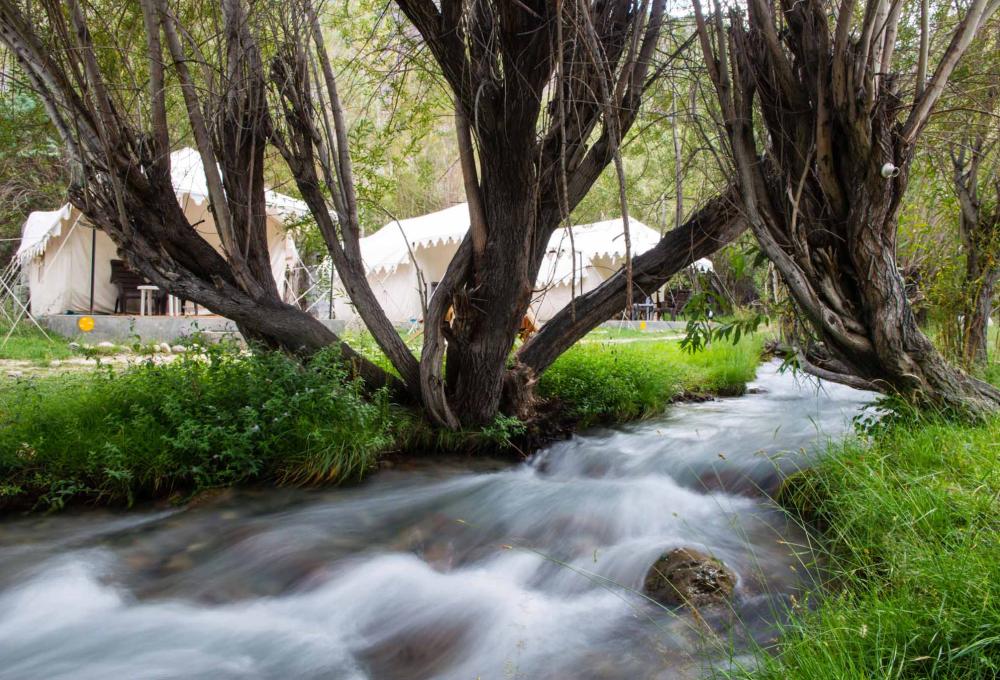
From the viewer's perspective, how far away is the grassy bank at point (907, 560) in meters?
1.99

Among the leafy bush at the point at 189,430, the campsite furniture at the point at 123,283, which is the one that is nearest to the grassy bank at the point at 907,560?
the leafy bush at the point at 189,430

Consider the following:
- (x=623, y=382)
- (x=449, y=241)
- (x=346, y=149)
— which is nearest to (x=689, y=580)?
(x=346, y=149)

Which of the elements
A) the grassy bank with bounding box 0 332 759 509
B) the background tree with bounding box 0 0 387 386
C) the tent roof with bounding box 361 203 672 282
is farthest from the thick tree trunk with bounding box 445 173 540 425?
the tent roof with bounding box 361 203 672 282

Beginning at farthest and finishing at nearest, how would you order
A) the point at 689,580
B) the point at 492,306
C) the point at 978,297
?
the point at 978,297 < the point at 492,306 < the point at 689,580

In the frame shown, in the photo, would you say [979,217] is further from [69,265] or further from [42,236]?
[69,265]

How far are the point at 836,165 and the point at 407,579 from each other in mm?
3415

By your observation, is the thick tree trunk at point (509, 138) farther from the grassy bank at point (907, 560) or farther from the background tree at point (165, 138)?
the grassy bank at point (907, 560)

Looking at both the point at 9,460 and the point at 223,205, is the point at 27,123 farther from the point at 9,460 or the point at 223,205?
the point at 9,460

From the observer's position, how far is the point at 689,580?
129 inches

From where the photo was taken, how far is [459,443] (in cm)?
588

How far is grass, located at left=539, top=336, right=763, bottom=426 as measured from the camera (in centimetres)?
716

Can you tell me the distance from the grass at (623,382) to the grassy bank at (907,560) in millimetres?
3013

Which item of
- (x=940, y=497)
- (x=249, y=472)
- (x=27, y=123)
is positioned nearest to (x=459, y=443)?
(x=249, y=472)

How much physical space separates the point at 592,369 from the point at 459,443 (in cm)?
219
